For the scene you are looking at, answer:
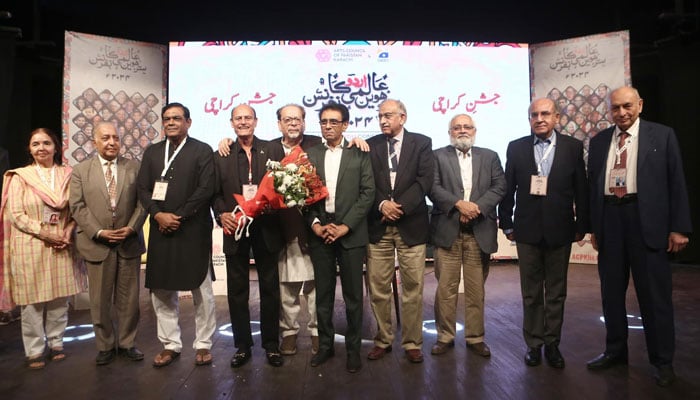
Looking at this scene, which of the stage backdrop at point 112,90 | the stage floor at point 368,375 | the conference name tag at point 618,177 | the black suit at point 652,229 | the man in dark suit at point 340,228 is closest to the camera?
the stage floor at point 368,375

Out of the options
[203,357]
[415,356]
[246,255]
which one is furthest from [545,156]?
[203,357]

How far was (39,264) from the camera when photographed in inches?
117

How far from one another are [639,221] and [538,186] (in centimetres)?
57

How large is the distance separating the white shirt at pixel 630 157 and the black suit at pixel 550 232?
0.16 m

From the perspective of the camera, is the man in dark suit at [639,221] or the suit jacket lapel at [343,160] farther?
the suit jacket lapel at [343,160]

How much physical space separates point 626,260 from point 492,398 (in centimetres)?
117

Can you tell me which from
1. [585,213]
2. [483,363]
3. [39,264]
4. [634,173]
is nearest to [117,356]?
[39,264]

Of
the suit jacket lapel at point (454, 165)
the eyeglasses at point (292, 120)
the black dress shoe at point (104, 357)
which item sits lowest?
the black dress shoe at point (104, 357)

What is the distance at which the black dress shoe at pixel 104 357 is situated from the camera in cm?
290

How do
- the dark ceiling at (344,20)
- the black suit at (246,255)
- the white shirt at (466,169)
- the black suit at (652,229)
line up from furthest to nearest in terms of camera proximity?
the dark ceiling at (344,20) < the white shirt at (466,169) < the black suit at (246,255) < the black suit at (652,229)

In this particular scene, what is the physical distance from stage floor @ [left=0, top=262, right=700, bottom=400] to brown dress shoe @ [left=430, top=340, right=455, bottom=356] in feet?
0.13

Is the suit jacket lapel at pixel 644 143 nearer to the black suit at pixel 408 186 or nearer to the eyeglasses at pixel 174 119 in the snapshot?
the black suit at pixel 408 186

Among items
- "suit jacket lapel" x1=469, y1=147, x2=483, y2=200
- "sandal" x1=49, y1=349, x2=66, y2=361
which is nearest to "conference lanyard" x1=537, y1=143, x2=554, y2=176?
"suit jacket lapel" x1=469, y1=147, x2=483, y2=200

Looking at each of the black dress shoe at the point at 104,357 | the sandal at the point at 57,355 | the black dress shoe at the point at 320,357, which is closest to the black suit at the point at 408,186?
the black dress shoe at the point at 320,357
